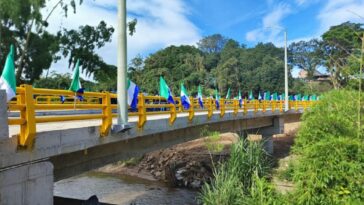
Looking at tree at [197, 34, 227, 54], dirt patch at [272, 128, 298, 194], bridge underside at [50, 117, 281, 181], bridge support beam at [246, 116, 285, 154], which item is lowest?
dirt patch at [272, 128, 298, 194]

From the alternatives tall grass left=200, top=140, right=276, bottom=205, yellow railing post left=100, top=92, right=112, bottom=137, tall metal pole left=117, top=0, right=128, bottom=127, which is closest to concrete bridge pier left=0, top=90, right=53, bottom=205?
yellow railing post left=100, top=92, right=112, bottom=137

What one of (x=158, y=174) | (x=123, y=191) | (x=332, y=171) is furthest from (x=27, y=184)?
(x=158, y=174)

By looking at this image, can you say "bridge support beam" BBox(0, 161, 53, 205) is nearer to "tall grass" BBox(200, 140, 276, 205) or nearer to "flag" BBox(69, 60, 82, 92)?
"flag" BBox(69, 60, 82, 92)

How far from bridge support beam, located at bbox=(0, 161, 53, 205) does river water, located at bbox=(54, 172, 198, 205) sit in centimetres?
1116

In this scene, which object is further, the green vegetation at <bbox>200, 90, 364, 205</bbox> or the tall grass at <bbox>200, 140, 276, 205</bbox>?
the tall grass at <bbox>200, 140, 276, 205</bbox>

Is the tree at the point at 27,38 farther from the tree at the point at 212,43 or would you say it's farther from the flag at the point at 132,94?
the tree at the point at 212,43

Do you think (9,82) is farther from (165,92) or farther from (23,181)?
(165,92)

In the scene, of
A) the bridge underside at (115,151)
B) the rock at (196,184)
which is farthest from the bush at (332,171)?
the rock at (196,184)

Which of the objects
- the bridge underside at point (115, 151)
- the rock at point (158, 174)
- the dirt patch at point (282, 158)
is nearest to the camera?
the bridge underside at point (115, 151)

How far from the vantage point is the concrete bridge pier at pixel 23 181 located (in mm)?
6215

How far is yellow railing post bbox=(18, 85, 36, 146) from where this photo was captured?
659cm

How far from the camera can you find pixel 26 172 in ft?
22.0

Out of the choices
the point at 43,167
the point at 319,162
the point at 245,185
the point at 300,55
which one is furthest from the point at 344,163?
the point at 300,55

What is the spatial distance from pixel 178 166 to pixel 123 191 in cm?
590
